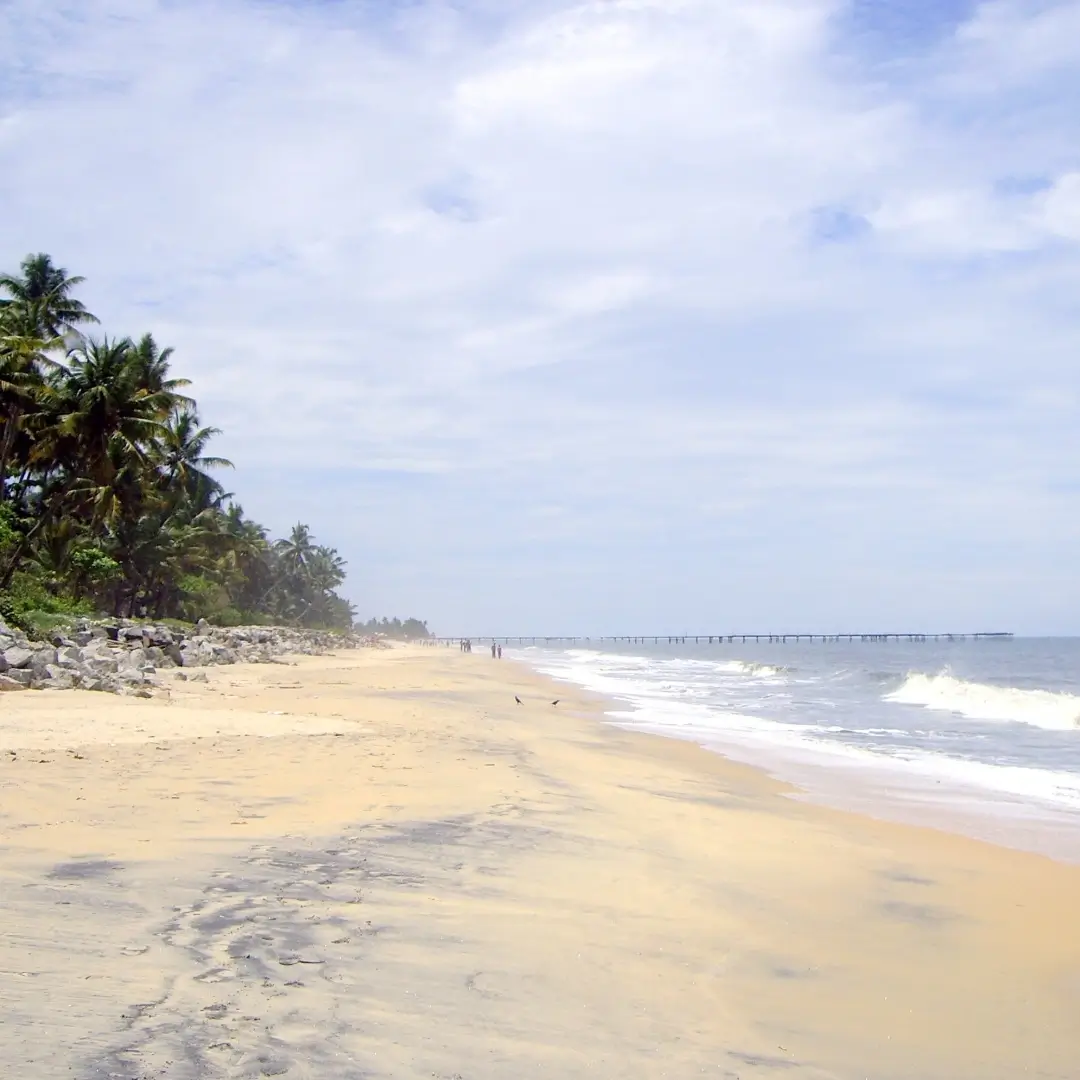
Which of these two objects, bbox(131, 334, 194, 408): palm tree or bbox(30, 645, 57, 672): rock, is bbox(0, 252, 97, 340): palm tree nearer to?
bbox(131, 334, 194, 408): palm tree

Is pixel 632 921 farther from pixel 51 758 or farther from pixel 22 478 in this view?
pixel 22 478

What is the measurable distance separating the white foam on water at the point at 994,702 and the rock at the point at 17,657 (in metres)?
21.7

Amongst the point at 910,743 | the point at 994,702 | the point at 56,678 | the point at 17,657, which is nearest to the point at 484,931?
the point at 56,678

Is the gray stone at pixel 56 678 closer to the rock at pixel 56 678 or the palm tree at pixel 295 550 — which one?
the rock at pixel 56 678

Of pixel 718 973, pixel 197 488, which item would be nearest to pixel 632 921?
pixel 718 973

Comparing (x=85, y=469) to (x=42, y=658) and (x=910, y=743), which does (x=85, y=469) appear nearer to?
(x=42, y=658)

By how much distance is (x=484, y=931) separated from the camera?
5145mm

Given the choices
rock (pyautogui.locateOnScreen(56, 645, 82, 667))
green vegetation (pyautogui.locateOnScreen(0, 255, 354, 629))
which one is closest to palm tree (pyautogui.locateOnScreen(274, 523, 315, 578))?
green vegetation (pyautogui.locateOnScreen(0, 255, 354, 629))

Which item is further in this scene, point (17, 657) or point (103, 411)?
point (103, 411)

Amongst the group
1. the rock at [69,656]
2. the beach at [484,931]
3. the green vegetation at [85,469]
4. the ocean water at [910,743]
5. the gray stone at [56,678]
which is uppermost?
the green vegetation at [85,469]

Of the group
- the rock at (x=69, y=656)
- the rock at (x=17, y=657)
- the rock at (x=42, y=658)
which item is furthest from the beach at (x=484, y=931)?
the rock at (x=69, y=656)

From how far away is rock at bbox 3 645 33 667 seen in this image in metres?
15.4

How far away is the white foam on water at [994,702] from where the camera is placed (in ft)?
81.9

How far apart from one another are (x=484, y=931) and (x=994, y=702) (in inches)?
1191
